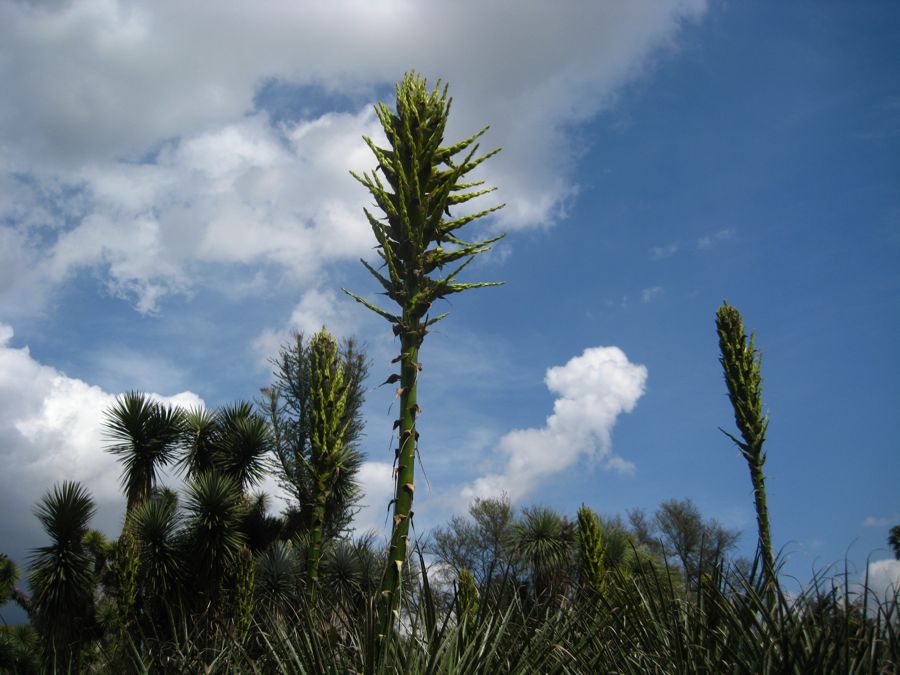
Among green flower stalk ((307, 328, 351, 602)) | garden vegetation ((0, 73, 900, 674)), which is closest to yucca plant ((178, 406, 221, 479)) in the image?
garden vegetation ((0, 73, 900, 674))

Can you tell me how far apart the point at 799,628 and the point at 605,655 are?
3.91ft

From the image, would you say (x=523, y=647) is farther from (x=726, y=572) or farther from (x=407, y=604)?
(x=726, y=572)

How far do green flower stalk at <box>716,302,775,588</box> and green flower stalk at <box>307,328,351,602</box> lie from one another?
8237 mm

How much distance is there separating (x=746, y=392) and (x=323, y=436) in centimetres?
900

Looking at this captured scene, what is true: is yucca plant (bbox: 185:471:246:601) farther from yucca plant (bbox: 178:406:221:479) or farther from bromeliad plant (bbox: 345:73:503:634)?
bromeliad plant (bbox: 345:73:503:634)

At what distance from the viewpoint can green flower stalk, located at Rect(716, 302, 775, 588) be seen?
43.1 feet

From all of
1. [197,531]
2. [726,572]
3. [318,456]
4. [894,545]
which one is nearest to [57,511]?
[197,531]

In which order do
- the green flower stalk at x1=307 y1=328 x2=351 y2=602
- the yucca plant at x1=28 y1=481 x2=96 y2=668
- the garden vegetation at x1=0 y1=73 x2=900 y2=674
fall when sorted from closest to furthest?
the garden vegetation at x1=0 y1=73 x2=900 y2=674
the green flower stalk at x1=307 y1=328 x2=351 y2=602
the yucca plant at x1=28 y1=481 x2=96 y2=668

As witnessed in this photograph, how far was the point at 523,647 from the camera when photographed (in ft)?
13.1

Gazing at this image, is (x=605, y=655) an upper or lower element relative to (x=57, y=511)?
lower

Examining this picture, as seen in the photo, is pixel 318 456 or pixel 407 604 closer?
pixel 407 604

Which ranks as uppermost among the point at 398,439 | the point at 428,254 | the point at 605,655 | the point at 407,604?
the point at 428,254

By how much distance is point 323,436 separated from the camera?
9688 millimetres

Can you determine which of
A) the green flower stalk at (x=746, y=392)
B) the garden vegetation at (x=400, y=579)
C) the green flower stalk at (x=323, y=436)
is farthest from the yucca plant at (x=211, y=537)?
the green flower stalk at (x=746, y=392)
